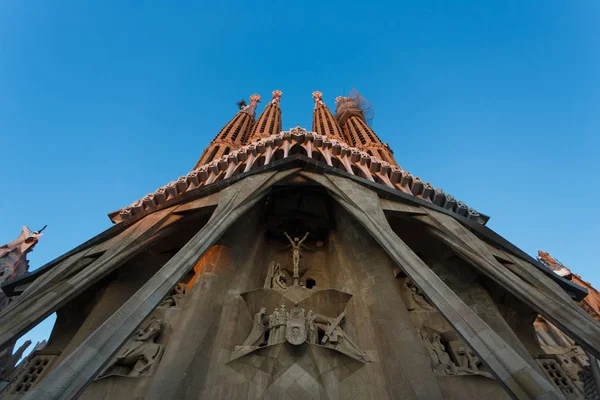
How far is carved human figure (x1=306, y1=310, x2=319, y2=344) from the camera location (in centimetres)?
927

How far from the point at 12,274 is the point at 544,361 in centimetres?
2635

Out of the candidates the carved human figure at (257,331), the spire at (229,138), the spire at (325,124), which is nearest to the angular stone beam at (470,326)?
the carved human figure at (257,331)

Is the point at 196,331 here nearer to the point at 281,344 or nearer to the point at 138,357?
the point at 138,357

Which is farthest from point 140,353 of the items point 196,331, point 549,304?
point 549,304

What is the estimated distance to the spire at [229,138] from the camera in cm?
2694

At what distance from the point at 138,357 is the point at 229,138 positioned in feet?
78.7

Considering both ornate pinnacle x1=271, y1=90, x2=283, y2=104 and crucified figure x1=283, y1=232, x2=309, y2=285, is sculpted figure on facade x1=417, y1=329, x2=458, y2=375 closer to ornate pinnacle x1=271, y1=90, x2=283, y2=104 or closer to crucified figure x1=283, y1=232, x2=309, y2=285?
crucified figure x1=283, y1=232, x2=309, y2=285

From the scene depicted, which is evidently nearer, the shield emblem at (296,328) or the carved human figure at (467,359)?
the carved human figure at (467,359)

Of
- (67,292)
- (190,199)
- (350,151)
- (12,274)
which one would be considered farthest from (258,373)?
(12,274)

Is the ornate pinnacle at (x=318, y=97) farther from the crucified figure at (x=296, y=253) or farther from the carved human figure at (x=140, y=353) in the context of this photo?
the carved human figure at (x=140, y=353)

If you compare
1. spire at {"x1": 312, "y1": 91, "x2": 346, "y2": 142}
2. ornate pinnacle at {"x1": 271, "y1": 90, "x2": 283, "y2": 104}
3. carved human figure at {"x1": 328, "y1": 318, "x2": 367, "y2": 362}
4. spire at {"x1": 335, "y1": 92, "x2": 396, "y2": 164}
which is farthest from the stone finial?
ornate pinnacle at {"x1": 271, "y1": 90, "x2": 283, "y2": 104}

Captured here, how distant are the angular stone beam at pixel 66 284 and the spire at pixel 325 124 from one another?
20.2 meters

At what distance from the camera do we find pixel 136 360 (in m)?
8.62

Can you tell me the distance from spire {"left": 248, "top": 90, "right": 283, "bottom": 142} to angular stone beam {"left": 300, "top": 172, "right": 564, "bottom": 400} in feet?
68.5
